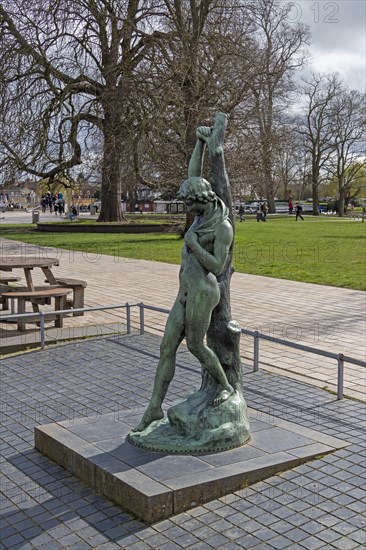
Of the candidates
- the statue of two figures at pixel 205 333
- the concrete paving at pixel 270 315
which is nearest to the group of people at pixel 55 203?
the concrete paving at pixel 270 315

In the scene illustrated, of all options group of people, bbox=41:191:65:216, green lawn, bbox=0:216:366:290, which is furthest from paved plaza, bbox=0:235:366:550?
group of people, bbox=41:191:65:216

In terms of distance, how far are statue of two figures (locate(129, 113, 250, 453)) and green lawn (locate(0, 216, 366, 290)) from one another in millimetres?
10769

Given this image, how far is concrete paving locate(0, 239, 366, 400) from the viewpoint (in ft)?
29.2

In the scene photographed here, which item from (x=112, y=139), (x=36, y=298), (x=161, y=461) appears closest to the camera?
(x=161, y=461)

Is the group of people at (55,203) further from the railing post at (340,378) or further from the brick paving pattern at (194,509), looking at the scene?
the railing post at (340,378)

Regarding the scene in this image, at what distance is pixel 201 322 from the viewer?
538 centimetres

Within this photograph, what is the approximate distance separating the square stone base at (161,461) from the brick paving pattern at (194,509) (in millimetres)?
85

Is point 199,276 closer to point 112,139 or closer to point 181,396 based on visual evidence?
point 181,396

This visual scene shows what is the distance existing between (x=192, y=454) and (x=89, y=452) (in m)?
0.77

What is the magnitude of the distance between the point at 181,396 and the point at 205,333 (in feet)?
6.92

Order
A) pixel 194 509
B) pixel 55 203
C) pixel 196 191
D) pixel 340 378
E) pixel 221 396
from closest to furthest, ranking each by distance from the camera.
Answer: pixel 194 509
pixel 196 191
pixel 221 396
pixel 340 378
pixel 55 203

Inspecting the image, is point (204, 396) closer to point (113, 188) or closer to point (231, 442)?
Result: point (231, 442)

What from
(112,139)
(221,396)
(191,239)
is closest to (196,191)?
(191,239)

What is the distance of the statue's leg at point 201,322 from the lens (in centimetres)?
534
